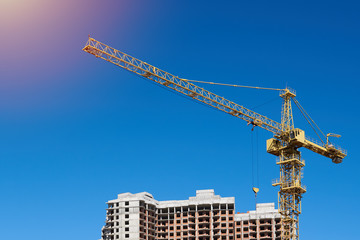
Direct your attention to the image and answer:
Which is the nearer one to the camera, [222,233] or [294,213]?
[294,213]

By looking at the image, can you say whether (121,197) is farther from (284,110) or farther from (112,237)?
(284,110)

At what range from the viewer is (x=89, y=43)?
114688 mm

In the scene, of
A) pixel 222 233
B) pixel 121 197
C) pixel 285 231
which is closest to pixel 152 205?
pixel 121 197

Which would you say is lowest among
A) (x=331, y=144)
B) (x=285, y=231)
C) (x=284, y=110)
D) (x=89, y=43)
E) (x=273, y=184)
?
(x=285, y=231)

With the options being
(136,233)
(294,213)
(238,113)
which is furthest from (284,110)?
(136,233)

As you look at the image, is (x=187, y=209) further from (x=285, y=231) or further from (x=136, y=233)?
(x=285, y=231)

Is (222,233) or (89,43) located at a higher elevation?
(89,43)

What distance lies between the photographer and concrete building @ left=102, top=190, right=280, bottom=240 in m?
166

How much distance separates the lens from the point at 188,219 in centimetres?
17525

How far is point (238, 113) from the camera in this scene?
129 m

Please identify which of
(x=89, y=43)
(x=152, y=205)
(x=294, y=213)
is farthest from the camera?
(x=152, y=205)

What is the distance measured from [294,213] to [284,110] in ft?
81.7

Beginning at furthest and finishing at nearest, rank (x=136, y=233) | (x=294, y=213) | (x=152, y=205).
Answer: (x=152, y=205), (x=136, y=233), (x=294, y=213)

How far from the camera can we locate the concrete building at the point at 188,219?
166 meters
